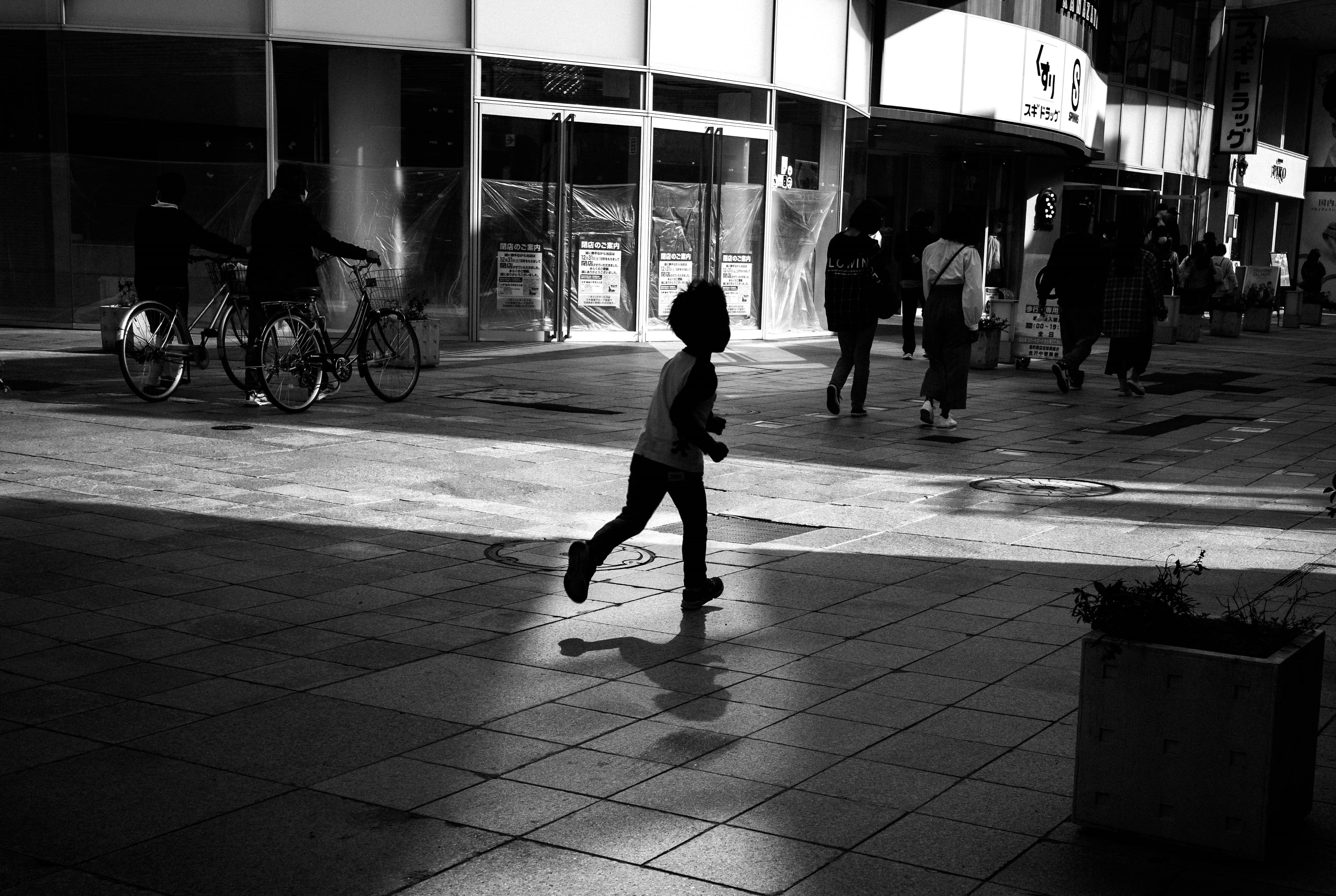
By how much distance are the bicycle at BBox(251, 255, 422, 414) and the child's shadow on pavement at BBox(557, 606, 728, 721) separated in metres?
6.62

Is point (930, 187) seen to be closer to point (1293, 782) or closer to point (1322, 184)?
point (1322, 184)

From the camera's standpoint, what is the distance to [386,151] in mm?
18422

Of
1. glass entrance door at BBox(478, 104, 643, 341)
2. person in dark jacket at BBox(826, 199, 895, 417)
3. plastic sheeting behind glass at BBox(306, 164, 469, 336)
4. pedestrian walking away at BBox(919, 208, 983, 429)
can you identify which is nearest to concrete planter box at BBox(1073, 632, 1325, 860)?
pedestrian walking away at BBox(919, 208, 983, 429)

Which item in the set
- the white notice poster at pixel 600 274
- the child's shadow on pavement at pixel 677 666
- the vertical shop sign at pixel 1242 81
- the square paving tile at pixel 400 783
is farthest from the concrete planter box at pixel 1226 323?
the square paving tile at pixel 400 783

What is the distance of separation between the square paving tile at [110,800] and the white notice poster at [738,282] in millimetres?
16929

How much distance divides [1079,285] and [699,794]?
12991 mm

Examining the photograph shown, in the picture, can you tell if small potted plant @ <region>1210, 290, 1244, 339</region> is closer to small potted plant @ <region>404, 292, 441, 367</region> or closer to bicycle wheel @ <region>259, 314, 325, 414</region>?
small potted plant @ <region>404, 292, 441, 367</region>

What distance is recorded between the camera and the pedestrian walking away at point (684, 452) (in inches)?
245

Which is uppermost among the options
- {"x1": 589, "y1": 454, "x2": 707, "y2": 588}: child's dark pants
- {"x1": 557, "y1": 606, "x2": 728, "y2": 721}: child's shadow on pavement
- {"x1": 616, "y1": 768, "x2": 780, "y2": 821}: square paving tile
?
{"x1": 589, "y1": 454, "x2": 707, "y2": 588}: child's dark pants

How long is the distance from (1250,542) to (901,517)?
1.94 meters

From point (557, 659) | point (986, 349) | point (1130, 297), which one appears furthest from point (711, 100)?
point (557, 659)

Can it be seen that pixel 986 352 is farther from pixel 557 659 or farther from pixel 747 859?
pixel 747 859

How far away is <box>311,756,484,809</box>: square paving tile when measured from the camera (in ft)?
13.6

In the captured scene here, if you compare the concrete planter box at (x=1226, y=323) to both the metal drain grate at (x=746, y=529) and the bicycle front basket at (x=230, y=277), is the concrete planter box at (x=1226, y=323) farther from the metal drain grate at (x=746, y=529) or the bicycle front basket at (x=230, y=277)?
the metal drain grate at (x=746, y=529)
